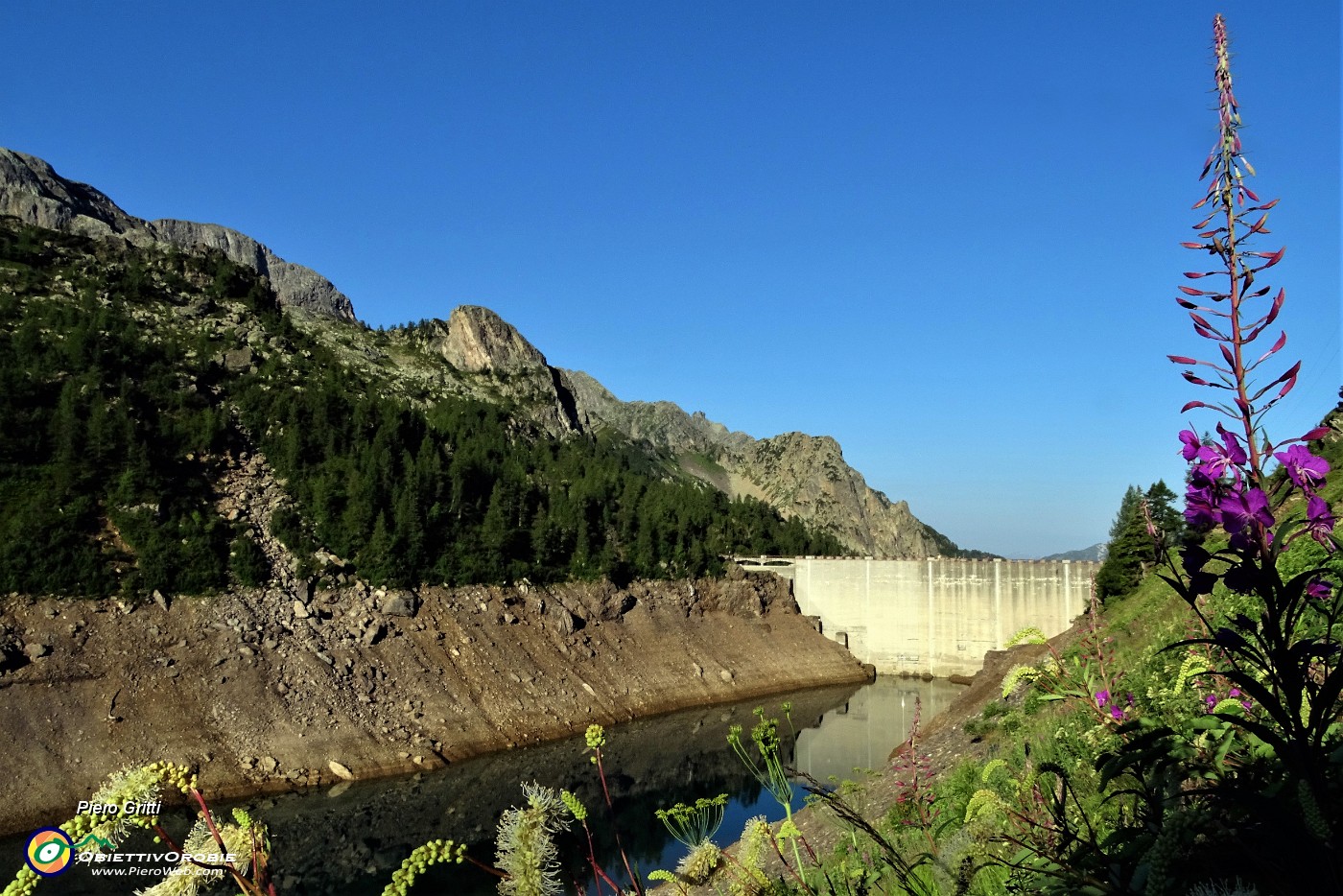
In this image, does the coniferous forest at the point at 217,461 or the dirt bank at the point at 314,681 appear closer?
the dirt bank at the point at 314,681

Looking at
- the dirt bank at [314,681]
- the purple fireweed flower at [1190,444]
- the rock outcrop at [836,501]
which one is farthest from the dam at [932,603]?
the purple fireweed flower at [1190,444]

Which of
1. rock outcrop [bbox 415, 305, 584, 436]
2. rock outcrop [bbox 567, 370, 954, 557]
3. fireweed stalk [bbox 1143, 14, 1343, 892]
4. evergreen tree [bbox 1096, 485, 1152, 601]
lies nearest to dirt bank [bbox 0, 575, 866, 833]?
evergreen tree [bbox 1096, 485, 1152, 601]

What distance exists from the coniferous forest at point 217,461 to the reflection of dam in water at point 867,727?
1769cm

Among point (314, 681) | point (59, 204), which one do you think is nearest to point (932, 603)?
point (314, 681)

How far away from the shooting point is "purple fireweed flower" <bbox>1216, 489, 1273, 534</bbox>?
2486 mm

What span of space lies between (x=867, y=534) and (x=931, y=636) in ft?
250

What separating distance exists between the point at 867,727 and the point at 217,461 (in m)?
42.8

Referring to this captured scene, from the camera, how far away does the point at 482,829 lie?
26.5m

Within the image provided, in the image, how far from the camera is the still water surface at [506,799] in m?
23.2

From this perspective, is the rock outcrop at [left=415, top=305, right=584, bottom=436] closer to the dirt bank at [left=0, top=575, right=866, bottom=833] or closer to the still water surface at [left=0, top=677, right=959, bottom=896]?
the dirt bank at [left=0, top=575, right=866, bottom=833]

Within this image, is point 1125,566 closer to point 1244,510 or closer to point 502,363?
point 1244,510

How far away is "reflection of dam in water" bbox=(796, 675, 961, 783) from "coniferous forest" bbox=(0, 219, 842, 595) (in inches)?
696

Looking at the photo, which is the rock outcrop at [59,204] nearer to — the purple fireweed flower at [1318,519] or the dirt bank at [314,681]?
the dirt bank at [314,681]

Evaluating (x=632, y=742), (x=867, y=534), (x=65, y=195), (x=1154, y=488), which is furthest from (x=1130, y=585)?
(x=65, y=195)
